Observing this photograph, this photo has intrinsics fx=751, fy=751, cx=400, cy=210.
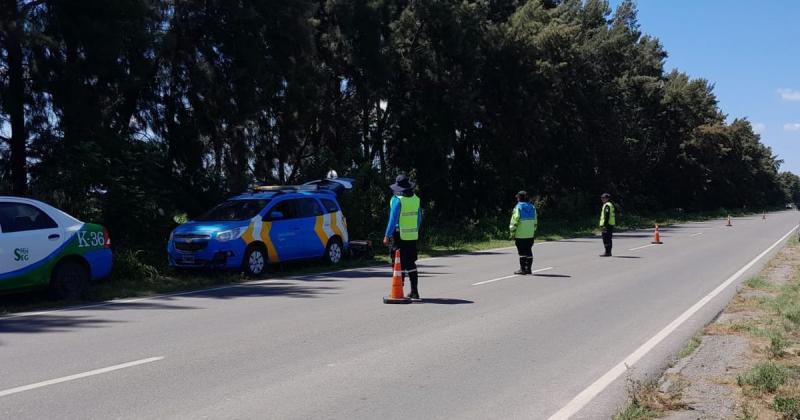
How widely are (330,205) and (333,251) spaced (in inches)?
45.7

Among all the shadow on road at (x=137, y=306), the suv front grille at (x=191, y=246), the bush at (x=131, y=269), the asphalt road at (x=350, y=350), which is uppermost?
the suv front grille at (x=191, y=246)

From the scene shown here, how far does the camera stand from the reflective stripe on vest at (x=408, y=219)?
12039 mm

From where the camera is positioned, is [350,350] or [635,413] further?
[350,350]

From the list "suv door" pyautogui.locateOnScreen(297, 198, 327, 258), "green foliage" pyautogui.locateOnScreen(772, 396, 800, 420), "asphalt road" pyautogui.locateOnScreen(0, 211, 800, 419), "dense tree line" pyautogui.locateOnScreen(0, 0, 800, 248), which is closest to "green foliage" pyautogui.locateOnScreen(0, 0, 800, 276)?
"dense tree line" pyautogui.locateOnScreen(0, 0, 800, 248)

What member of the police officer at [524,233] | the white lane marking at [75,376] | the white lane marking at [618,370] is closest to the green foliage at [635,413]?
the white lane marking at [618,370]

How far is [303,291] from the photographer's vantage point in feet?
45.0

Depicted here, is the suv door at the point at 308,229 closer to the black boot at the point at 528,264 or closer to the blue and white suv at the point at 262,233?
the blue and white suv at the point at 262,233

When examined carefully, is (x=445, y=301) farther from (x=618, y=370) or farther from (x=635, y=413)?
(x=635, y=413)

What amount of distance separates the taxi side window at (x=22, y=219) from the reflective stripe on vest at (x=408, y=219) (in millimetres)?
5619

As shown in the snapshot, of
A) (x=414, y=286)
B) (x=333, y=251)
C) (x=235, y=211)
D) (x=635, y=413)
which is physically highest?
(x=235, y=211)

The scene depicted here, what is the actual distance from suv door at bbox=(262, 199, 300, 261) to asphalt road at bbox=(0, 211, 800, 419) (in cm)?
201

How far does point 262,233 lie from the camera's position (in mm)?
16453

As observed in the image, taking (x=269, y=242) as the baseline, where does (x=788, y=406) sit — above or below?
below

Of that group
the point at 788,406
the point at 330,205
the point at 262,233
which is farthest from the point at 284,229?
the point at 788,406
